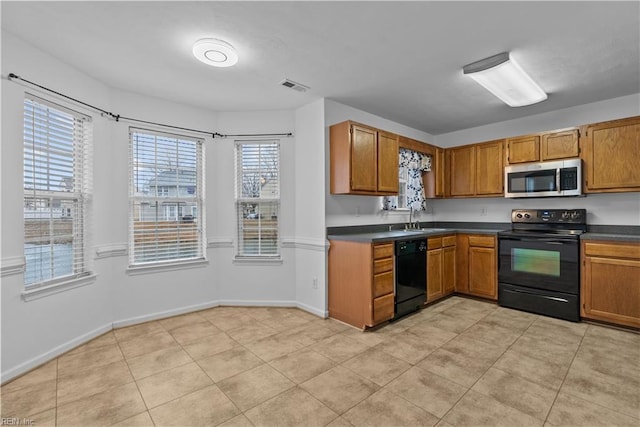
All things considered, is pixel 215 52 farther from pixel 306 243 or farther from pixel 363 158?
pixel 306 243

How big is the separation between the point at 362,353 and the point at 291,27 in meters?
2.70

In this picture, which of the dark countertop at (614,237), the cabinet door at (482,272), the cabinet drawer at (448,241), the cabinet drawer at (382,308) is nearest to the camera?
the dark countertop at (614,237)

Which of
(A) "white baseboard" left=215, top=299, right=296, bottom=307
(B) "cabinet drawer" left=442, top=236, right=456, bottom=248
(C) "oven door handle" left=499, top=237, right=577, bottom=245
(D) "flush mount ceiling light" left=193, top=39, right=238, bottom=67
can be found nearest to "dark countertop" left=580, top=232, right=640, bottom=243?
(C) "oven door handle" left=499, top=237, right=577, bottom=245

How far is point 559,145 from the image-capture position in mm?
3713

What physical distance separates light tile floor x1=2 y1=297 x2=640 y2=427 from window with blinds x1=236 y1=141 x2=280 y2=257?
1045 mm

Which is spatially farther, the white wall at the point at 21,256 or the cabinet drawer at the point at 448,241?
the cabinet drawer at the point at 448,241

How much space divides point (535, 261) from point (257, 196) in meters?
3.56

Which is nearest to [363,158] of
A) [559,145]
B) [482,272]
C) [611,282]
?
[482,272]

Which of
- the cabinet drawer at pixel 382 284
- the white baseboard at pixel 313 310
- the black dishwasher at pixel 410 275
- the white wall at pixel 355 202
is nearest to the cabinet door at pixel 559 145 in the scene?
the white wall at pixel 355 202

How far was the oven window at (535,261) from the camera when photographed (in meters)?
3.53

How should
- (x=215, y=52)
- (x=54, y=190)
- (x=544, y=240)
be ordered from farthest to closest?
(x=544, y=240) → (x=54, y=190) → (x=215, y=52)

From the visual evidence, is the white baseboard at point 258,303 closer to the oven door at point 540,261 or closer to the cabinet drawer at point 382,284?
the cabinet drawer at point 382,284

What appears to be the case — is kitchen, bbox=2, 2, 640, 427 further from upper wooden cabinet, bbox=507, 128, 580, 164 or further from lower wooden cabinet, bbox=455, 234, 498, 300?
lower wooden cabinet, bbox=455, 234, 498, 300

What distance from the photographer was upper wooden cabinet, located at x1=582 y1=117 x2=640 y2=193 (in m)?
3.25
